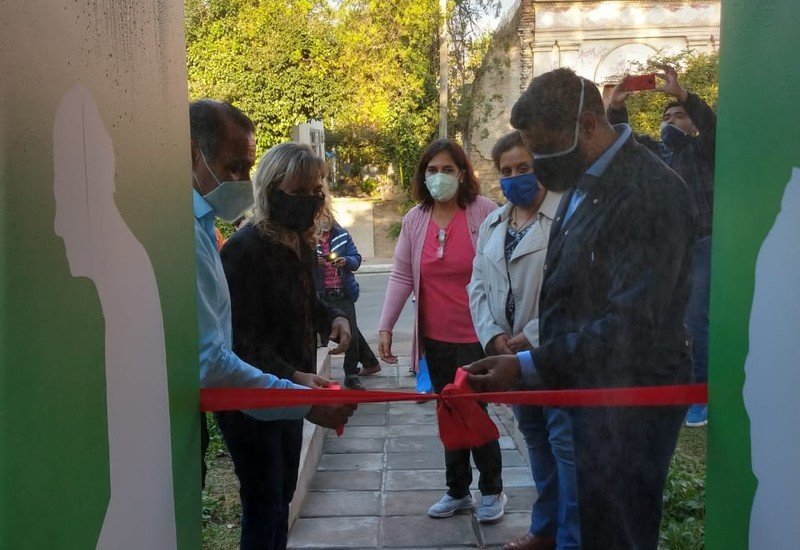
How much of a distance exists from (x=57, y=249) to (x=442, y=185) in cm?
284

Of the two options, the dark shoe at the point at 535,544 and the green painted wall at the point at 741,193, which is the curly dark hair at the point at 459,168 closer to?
the dark shoe at the point at 535,544

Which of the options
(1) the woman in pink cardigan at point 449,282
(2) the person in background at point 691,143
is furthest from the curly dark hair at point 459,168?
(2) the person in background at point 691,143

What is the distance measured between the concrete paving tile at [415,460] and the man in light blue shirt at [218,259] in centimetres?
217

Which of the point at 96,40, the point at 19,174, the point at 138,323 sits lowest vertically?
the point at 138,323

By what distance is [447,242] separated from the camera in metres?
3.94

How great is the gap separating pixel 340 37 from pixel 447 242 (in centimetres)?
281

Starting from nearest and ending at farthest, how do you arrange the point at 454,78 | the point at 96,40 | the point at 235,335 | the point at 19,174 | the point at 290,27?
1. the point at 19,174
2. the point at 96,40
3. the point at 235,335
4. the point at 290,27
5. the point at 454,78

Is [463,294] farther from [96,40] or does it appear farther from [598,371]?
[96,40]

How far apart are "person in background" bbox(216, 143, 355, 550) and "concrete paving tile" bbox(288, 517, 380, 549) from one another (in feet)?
2.87

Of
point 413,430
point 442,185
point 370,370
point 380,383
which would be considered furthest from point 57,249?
point 370,370

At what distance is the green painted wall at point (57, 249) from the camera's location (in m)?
1.01

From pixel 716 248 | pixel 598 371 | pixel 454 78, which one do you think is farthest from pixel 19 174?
pixel 454 78

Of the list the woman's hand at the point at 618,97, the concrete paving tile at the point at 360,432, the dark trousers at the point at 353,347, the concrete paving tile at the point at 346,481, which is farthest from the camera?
the dark trousers at the point at 353,347

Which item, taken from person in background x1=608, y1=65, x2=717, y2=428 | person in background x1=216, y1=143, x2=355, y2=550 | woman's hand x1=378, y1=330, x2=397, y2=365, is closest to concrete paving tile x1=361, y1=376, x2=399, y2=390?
woman's hand x1=378, y1=330, x2=397, y2=365
